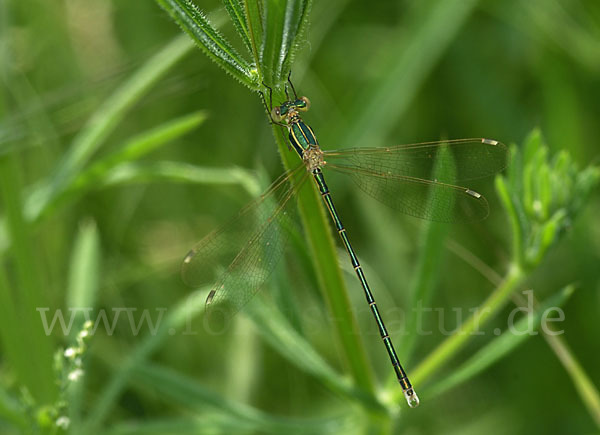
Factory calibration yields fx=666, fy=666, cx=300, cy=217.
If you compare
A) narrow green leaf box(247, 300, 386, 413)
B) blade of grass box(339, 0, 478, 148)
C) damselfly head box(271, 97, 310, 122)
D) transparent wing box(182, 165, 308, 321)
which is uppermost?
blade of grass box(339, 0, 478, 148)

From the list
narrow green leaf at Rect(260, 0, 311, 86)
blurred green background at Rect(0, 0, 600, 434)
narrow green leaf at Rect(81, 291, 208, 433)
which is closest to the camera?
narrow green leaf at Rect(260, 0, 311, 86)

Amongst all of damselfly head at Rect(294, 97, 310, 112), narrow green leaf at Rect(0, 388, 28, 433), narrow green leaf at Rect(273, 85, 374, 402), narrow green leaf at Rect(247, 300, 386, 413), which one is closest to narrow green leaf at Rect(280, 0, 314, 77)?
narrow green leaf at Rect(273, 85, 374, 402)

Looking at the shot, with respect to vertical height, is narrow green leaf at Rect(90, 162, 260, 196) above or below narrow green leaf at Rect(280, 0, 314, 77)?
above

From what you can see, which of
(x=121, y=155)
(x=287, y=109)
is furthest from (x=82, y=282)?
(x=287, y=109)

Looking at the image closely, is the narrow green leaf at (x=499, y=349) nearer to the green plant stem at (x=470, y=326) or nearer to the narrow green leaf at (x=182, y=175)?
the green plant stem at (x=470, y=326)

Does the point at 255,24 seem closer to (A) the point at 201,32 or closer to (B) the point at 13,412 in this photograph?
(A) the point at 201,32

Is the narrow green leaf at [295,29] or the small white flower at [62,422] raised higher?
the narrow green leaf at [295,29]

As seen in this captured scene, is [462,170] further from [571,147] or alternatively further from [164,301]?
[164,301]

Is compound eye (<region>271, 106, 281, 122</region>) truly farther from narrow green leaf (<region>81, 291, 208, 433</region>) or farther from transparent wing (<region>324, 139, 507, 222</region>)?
narrow green leaf (<region>81, 291, 208, 433</region>)

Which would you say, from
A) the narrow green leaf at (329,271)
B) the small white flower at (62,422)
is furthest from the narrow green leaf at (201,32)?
the small white flower at (62,422)

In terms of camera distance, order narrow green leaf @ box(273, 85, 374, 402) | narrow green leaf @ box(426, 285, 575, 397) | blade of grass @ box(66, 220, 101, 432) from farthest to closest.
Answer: blade of grass @ box(66, 220, 101, 432) → narrow green leaf @ box(426, 285, 575, 397) → narrow green leaf @ box(273, 85, 374, 402)
